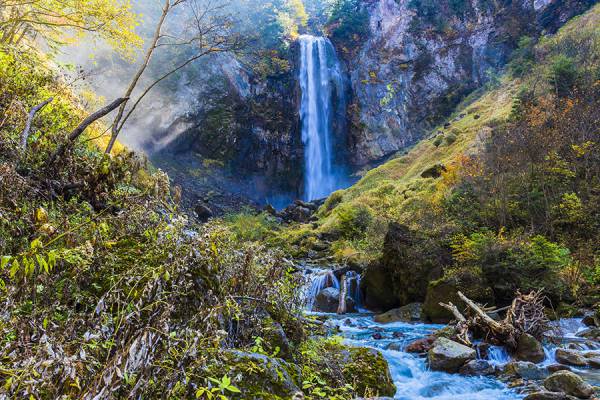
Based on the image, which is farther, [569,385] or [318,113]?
[318,113]

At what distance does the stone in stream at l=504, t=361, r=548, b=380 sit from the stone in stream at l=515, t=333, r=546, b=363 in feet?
1.31

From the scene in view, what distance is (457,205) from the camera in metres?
14.5

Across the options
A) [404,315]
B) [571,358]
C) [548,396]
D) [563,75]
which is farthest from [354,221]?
[548,396]

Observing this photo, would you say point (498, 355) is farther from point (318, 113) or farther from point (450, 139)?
point (318, 113)

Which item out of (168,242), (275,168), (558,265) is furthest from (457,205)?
(275,168)

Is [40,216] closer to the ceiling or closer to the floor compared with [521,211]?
closer to the floor

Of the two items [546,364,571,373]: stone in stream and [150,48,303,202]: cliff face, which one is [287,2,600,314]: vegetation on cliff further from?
[150,48,303,202]: cliff face

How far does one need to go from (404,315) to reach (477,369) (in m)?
4.09

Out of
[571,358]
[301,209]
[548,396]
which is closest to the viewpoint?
[548,396]

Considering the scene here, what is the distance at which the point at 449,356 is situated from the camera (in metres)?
6.84

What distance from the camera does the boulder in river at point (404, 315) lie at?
418 inches

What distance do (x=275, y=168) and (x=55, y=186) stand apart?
35532 mm

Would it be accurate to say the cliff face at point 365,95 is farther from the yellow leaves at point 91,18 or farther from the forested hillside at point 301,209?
the yellow leaves at point 91,18

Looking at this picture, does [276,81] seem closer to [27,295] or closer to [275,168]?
[275,168]
